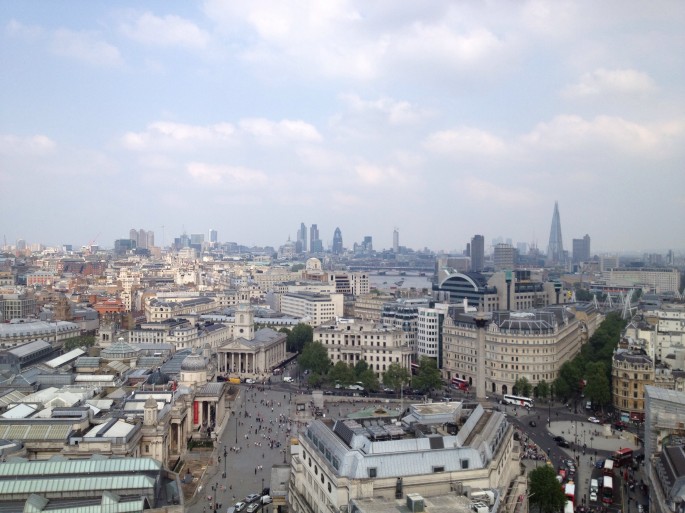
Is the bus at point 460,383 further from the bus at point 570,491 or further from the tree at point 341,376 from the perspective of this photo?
the bus at point 570,491

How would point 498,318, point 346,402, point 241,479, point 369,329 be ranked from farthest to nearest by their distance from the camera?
point 369,329 → point 498,318 → point 346,402 → point 241,479

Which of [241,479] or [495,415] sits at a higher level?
[495,415]

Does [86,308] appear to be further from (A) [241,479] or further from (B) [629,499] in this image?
(B) [629,499]

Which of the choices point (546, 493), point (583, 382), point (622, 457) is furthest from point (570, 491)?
point (583, 382)

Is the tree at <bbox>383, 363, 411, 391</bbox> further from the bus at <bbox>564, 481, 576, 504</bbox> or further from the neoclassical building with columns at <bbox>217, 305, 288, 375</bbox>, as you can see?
the bus at <bbox>564, 481, 576, 504</bbox>

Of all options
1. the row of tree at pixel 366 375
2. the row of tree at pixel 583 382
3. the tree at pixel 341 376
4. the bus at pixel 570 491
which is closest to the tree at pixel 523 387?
the row of tree at pixel 583 382

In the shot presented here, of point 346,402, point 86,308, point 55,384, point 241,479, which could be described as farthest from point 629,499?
point 86,308

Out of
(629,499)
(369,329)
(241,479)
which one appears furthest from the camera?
(369,329)
